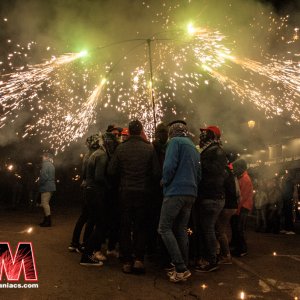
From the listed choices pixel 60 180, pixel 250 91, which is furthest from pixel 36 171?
pixel 250 91

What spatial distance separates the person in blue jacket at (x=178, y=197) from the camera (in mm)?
4961

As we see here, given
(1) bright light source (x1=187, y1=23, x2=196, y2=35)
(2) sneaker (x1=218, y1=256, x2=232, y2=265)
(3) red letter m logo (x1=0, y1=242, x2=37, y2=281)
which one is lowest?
(2) sneaker (x1=218, y1=256, x2=232, y2=265)

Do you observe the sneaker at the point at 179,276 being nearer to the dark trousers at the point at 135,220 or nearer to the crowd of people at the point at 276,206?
the dark trousers at the point at 135,220

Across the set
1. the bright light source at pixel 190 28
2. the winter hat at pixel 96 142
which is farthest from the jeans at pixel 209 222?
the bright light source at pixel 190 28

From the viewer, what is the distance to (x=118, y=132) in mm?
7023

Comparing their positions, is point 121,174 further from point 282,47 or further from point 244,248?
point 282,47

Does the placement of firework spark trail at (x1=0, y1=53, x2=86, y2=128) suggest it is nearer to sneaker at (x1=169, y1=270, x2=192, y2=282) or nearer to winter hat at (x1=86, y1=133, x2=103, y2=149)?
winter hat at (x1=86, y1=133, x2=103, y2=149)

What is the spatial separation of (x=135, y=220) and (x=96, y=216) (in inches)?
26.2

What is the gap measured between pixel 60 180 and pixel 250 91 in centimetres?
1348

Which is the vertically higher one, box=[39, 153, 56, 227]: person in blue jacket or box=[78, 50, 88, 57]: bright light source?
box=[78, 50, 88, 57]: bright light source

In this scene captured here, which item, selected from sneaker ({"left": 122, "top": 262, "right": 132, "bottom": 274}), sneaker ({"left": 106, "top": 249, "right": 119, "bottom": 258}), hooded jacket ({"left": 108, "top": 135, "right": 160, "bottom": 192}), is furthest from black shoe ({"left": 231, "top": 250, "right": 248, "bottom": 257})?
hooded jacket ({"left": 108, "top": 135, "right": 160, "bottom": 192})

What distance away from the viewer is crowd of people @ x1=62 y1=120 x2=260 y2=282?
5043 millimetres

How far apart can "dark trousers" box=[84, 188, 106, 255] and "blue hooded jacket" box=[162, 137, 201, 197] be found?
1170 millimetres

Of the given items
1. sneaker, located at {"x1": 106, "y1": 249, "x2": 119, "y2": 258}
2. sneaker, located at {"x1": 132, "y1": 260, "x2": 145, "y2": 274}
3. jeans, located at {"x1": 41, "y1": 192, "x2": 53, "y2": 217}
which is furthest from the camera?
jeans, located at {"x1": 41, "y1": 192, "x2": 53, "y2": 217}
